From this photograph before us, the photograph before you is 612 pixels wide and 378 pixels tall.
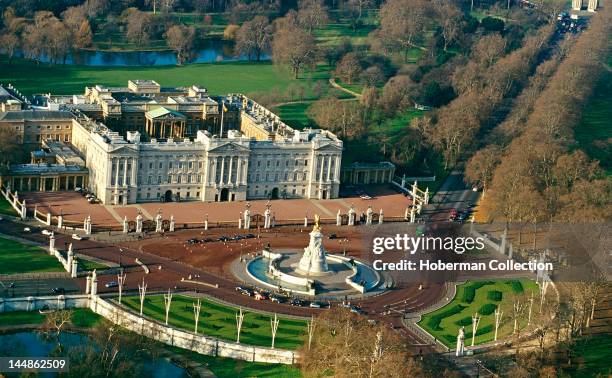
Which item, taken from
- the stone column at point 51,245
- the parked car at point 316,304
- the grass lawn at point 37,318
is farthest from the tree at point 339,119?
the grass lawn at point 37,318

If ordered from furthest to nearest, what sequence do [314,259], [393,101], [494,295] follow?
[393,101], [314,259], [494,295]

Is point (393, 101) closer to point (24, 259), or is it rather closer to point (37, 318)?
point (24, 259)

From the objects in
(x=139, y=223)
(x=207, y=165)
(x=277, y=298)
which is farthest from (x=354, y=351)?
(x=207, y=165)

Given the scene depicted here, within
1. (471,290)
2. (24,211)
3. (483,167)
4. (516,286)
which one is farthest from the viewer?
(483,167)

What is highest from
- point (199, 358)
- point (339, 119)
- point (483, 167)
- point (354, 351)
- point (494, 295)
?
point (339, 119)

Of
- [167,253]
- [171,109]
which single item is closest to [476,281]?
[167,253]

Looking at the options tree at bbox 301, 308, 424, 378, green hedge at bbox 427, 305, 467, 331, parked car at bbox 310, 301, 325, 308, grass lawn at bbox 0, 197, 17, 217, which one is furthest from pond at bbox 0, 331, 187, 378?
grass lawn at bbox 0, 197, 17, 217
